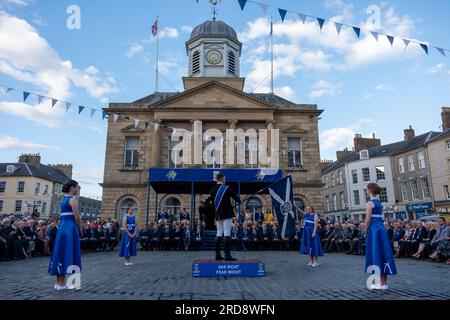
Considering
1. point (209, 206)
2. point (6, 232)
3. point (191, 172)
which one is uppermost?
point (191, 172)

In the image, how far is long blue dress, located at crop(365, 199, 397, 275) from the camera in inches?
238

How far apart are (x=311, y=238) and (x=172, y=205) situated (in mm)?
19314

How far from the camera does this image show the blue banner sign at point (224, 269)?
7547 mm

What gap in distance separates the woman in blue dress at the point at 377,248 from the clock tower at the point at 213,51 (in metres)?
28.3

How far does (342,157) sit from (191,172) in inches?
1538

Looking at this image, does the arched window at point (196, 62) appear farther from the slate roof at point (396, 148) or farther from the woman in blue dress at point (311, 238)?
the slate roof at point (396, 148)

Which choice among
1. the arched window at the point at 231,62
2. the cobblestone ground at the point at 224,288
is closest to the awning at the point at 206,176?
the cobblestone ground at the point at 224,288

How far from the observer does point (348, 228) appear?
1752cm

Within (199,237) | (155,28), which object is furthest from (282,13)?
(155,28)

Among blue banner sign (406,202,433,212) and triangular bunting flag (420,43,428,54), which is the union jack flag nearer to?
triangular bunting flag (420,43,428,54)

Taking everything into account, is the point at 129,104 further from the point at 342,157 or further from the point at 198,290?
the point at 342,157

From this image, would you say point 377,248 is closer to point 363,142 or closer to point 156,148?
point 156,148

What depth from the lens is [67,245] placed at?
6066 millimetres
